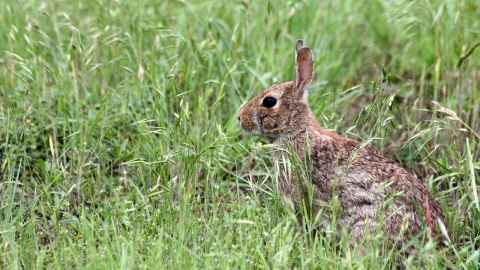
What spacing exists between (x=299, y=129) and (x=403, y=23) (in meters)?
1.88

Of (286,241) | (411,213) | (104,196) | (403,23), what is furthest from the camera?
(403,23)

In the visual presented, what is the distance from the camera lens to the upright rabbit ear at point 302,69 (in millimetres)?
5793

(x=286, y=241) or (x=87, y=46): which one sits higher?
(x=87, y=46)

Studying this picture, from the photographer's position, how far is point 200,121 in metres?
6.14

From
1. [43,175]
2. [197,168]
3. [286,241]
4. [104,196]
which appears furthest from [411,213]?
[43,175]

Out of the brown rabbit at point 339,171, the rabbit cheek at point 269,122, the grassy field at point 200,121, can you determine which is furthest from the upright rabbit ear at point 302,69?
the grassy field at point 200,121

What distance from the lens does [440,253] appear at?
16.4 feet

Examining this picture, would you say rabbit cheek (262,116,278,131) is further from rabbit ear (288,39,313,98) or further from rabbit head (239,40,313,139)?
rabbit ear (288,39,313,98)

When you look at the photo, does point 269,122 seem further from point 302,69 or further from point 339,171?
point 339,171

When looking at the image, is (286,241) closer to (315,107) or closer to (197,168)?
(197,168)

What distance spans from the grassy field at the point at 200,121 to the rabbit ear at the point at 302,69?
0.36m

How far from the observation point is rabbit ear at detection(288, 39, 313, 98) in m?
5.79

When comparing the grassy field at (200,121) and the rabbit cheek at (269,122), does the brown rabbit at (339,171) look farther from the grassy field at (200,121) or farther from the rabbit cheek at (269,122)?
the grassy field at (200,121)

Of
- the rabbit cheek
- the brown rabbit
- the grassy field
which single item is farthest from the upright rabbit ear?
the grassy field
